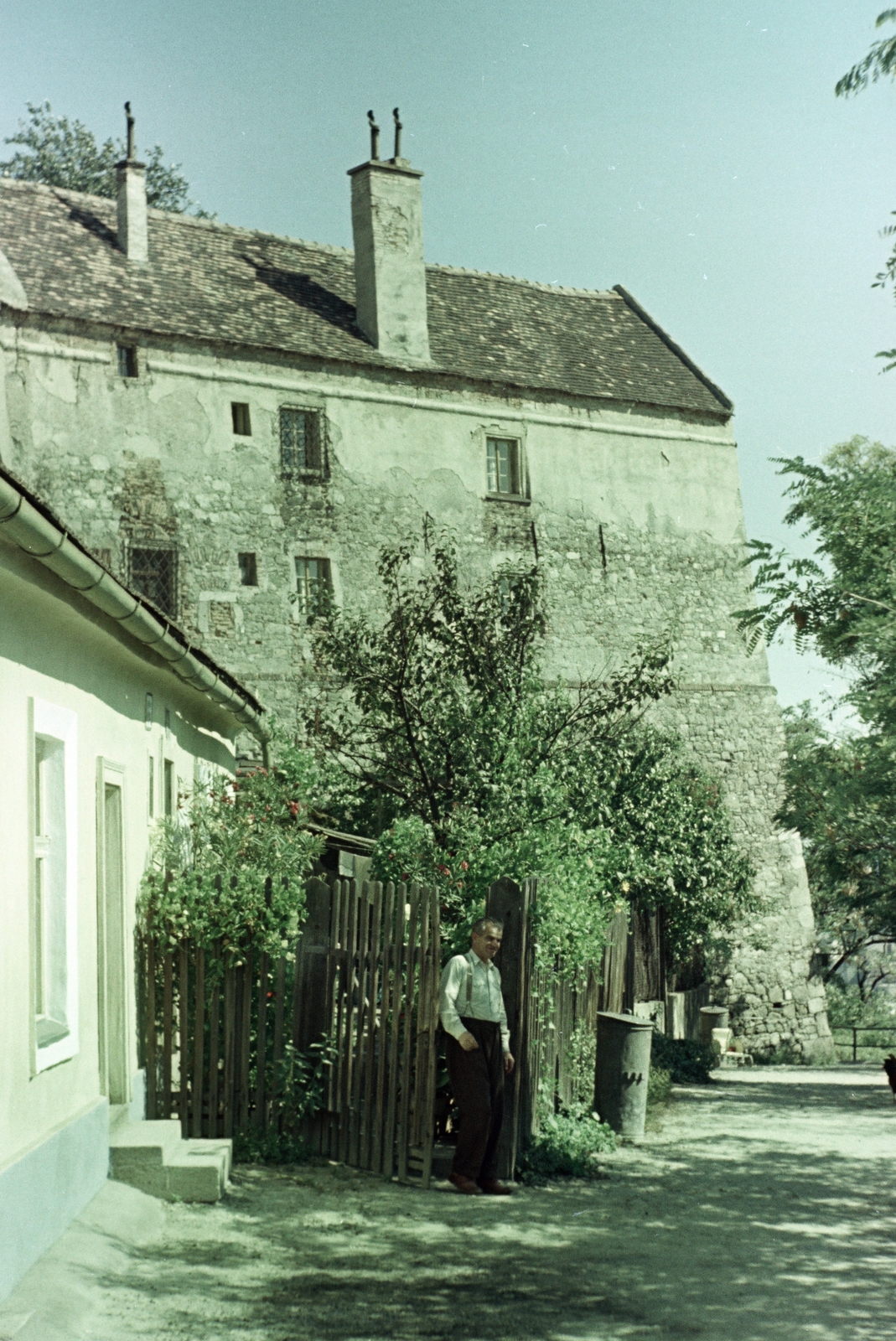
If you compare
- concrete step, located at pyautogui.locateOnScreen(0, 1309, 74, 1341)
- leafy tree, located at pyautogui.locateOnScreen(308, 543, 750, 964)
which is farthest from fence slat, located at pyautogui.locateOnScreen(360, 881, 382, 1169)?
concrete step, located at pyautogui.locateOnScreen(0, 1309, 74, 1341)

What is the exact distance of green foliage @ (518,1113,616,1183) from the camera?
9.64 m

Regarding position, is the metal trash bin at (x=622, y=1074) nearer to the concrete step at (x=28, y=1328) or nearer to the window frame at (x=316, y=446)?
the concrete step at (x=28, y=1328)

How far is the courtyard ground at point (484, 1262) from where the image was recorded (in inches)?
238

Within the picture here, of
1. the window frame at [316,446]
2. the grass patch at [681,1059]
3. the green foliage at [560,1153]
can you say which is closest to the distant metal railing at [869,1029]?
the grass patch at [681,1059]

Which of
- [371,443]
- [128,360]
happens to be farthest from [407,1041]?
[371,443]

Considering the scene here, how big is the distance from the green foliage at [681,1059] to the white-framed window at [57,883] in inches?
460

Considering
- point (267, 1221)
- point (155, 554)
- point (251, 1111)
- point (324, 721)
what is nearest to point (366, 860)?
point (324, 721)

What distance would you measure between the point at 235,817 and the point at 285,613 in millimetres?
16113

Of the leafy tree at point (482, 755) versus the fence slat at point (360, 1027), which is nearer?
the fence slat at point (360, 1027)

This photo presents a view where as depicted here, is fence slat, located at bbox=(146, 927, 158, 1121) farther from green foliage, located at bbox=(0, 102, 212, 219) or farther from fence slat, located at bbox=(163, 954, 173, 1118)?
green foliage, located at bbox=(0, 102, 212, 219)

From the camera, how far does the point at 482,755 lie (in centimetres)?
1566

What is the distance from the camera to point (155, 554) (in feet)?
83.6

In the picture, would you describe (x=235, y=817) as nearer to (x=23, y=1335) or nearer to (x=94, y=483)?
(x=23, y=1335)

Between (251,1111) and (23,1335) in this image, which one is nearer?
(23,1335)
